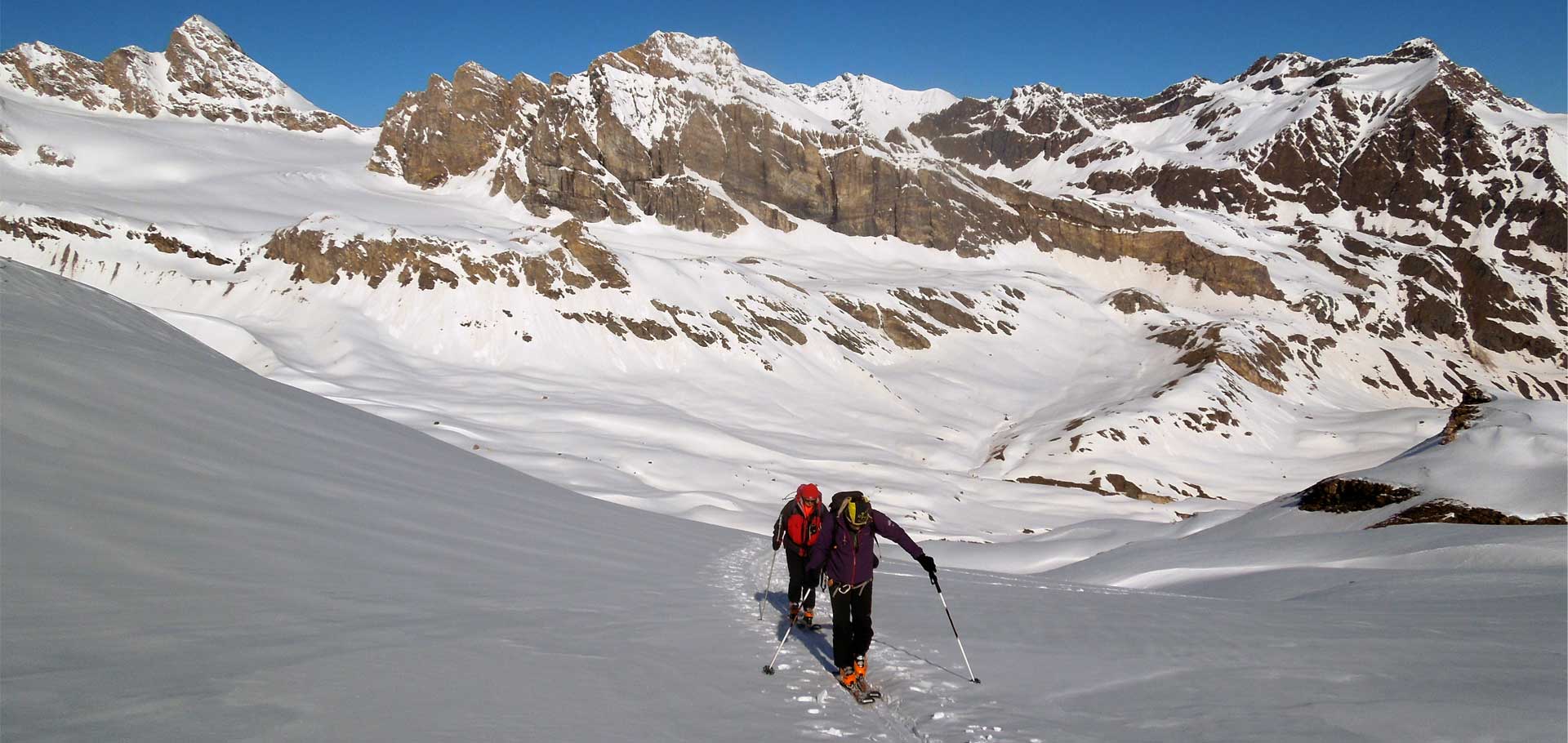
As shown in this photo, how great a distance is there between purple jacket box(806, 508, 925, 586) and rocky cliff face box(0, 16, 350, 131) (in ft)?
649

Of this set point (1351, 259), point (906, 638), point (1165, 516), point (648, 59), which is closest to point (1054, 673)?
point (906, 638)

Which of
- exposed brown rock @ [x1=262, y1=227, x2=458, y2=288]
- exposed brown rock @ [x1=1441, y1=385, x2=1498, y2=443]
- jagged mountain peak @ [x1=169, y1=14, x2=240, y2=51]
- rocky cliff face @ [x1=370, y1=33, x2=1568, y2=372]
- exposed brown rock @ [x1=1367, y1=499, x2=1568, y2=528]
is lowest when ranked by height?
exposed brown rock @ [x1=1367, y1=499, x2=1568, y2=528]

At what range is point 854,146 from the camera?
498 feet

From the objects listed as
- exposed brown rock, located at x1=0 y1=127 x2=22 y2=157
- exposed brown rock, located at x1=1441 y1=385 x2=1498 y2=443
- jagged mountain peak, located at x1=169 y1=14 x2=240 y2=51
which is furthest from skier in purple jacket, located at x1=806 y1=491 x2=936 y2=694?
jagged mountain peak, located at x1=169 y1=14 x2=240 y2=51

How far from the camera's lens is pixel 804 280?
10750cm

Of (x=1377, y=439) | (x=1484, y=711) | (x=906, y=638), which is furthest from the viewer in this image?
(x=1377, y=439)

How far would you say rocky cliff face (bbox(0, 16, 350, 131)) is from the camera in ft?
503

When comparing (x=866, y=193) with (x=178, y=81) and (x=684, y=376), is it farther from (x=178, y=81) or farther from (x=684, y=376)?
Answer: (x=178, y=81)

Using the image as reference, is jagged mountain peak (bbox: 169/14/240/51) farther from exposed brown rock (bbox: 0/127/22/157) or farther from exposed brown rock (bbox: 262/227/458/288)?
exposed brown rock (bbox: 262/227/458/288)

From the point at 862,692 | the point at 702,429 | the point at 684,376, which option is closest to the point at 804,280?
the point at 684,376

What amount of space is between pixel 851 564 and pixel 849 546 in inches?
6.4

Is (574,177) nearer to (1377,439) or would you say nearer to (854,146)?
(854,146)

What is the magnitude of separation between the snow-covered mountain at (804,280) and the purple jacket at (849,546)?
20.2 meters

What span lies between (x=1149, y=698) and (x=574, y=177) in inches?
5398
